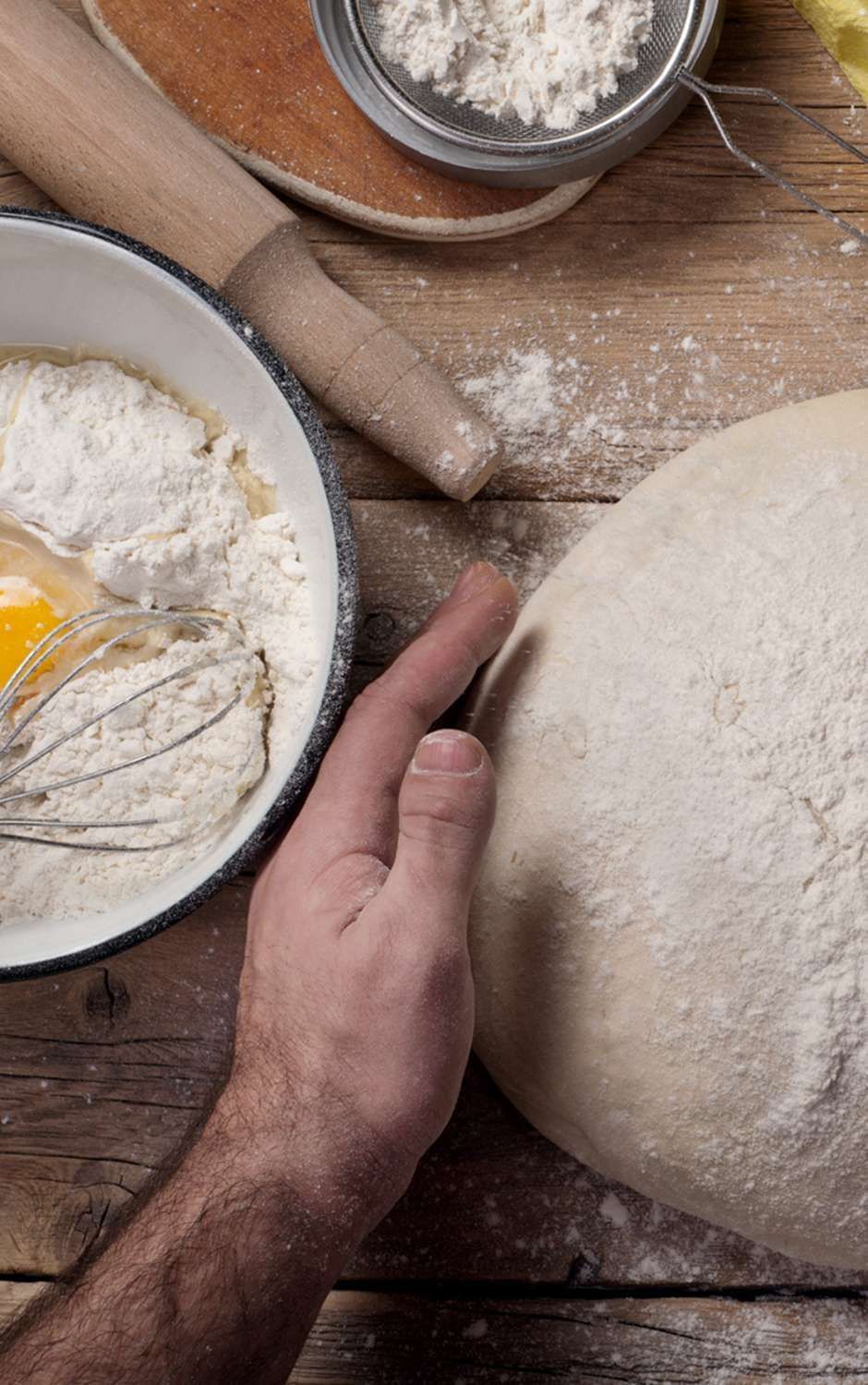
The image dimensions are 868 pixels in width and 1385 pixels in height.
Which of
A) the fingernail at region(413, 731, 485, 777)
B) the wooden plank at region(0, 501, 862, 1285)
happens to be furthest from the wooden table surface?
the fingernail at region(413, 731, 485, 777)

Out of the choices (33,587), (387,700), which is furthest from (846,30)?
(33,587)

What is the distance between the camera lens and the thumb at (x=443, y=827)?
806 millimetres

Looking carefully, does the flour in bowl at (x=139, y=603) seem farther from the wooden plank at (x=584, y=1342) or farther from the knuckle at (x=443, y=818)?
the wooden plank at (x=584, y=1342)

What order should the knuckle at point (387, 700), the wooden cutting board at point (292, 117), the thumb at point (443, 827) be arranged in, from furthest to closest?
1. the wooden cutting board at point (292, 117)
2. the knuckle at point (387, 700)
3. the thumb at point (443, 827)

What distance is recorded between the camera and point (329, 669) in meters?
0.87

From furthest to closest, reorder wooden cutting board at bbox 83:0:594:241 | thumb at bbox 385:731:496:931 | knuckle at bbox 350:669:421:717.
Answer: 1. wooden cutting board at bbox 83:0:594:241
2. knuckle at bbox 350:669:421:717
3. thumb at bbox 385:731:496:931

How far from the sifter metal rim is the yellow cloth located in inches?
3.5

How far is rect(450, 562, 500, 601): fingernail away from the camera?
3.14ft

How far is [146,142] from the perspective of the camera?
938 mm

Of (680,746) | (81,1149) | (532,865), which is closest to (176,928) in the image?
(81,1149)

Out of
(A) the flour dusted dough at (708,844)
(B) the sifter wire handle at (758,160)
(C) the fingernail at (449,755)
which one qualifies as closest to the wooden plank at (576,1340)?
(A) the flour dusted dough at (708,844)

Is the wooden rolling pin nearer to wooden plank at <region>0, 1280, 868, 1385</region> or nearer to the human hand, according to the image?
the human hand

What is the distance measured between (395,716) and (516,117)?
1.72ft

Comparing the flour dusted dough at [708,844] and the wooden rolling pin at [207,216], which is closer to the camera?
the flour dusted dough at [708,844]
